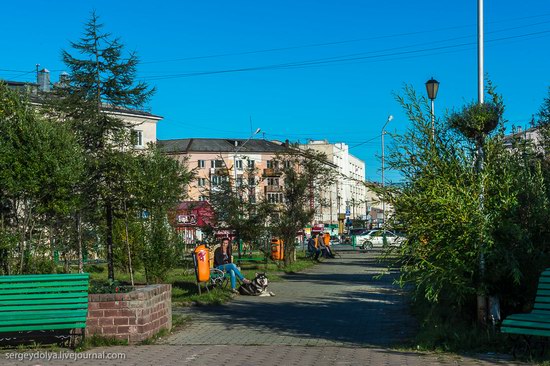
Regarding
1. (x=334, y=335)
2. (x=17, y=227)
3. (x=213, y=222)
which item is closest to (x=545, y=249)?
(x=334, y=335)

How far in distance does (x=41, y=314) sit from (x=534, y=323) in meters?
5.94

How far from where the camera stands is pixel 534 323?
7.91 metres

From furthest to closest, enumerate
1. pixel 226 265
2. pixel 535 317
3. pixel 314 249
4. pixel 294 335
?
pixel 314 249 → pixel 226 265 → pixel 294 335 → pixel 535 317

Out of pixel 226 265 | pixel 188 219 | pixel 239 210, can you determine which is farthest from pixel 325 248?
pixel 226 265

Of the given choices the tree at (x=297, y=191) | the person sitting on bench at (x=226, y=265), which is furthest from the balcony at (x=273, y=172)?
the person sitting on bench at (x=226, y=265)

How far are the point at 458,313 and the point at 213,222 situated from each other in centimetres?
1773

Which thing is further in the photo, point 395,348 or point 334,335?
point 334,335

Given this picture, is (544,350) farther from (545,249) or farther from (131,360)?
(131,360)

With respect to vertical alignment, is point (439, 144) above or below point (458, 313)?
above

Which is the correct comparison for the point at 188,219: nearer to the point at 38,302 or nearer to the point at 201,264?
the point at 201,264

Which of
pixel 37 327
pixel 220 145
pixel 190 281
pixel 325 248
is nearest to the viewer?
pixel 37 327

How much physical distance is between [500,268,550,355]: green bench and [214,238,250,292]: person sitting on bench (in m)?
9.87

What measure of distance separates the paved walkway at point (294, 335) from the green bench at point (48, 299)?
0.53m

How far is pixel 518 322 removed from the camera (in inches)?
316
